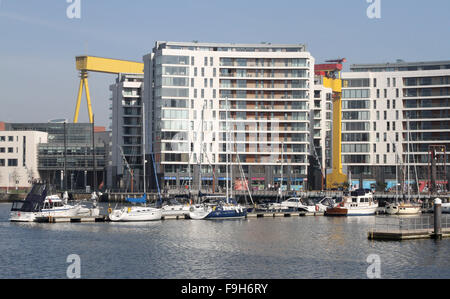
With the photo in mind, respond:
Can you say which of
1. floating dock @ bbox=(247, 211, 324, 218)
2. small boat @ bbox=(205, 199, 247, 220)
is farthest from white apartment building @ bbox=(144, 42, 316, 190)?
small boat @ bbox=(205, 199, 247, 220)

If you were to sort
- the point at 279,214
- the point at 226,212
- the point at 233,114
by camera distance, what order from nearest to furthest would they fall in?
the point at 226,212 → the point at 279,214 → the point at 233,114

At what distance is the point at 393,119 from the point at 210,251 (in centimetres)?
12744

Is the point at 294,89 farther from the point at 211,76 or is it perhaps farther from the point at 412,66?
the point at 412,66

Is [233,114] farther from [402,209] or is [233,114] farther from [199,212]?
[199,212]

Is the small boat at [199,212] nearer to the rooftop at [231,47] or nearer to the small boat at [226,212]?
the small boat at [226,212]

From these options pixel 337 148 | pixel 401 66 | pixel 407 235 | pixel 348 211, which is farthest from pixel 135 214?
pixel 401 66

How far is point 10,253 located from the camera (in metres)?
66.1

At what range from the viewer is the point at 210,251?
6781 cm

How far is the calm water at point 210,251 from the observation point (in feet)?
181

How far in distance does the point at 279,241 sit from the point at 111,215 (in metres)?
32.5
